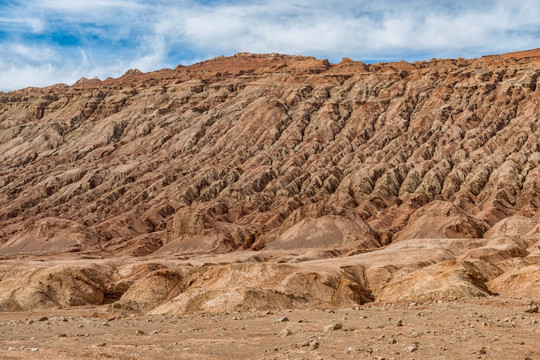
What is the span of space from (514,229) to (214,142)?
9678cm

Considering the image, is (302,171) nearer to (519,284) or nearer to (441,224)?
(441,224)

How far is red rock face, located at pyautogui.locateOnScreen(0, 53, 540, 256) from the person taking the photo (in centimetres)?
12581

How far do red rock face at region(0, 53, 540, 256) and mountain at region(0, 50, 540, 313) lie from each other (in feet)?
1.57

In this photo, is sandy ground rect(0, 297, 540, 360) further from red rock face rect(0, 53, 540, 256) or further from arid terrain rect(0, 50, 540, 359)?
red rock face rect(0, 53, 540, 256)

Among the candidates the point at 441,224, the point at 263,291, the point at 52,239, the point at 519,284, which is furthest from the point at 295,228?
the point at 263,291

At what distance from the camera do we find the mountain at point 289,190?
69.6m

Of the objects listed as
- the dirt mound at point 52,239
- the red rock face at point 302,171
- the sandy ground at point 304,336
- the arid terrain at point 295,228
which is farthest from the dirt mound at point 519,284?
the dirt mound at point 52,239

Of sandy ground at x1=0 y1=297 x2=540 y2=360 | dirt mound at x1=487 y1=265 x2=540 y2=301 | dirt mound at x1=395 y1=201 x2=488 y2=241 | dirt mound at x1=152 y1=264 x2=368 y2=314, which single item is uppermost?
sandy ground at x1=0 y1=297 x2=540 y2=360

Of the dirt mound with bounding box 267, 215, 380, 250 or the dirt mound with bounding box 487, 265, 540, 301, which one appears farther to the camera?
the dirt mound with bounding box 267, 215, 380, 250

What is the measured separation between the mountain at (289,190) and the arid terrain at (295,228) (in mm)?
482

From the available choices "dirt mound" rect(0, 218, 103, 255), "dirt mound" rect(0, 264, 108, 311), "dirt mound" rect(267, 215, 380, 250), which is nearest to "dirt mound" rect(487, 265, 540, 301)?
"dirt mound" rect(0, 264, 108, 311)

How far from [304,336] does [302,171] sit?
447 feet

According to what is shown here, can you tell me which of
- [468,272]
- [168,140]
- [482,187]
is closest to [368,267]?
[468,272]

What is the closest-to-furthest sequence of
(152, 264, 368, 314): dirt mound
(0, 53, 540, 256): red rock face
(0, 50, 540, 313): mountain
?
(152, 264, 368, 314): dirt mound < (0, 50, 540, 313): mountain < (0, 53, 540, 256): red rock face
